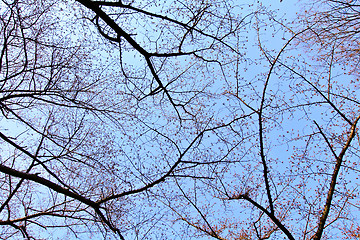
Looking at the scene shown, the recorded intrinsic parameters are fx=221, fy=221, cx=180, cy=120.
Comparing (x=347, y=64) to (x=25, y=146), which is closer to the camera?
(x=347, y=64)

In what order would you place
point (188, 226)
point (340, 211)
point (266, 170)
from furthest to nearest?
1. point (188, 226)
2. point (340, 211)
3. point (266, 170)

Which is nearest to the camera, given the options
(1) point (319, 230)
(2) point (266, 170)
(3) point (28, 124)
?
(1) point (319, 230)

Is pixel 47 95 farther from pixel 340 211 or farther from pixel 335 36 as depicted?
pixel 340 211

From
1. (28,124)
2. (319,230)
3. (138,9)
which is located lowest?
(319,230)

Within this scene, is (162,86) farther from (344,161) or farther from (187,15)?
(344,161)

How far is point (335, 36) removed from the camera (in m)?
4.83

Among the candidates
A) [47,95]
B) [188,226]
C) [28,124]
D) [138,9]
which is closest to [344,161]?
[188,226]

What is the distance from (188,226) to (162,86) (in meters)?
4.24

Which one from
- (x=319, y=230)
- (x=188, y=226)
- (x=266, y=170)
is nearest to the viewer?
(x=319, y=230)

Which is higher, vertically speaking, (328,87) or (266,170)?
(328,87)

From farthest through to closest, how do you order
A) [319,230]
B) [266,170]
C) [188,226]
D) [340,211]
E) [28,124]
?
1. [188,226]
2. [28,124]
3. [340,211]
4. [266,170]
5. [319,230]

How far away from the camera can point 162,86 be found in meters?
5.95

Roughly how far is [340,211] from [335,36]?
4134mm

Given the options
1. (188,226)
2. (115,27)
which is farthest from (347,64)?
(188,226)
